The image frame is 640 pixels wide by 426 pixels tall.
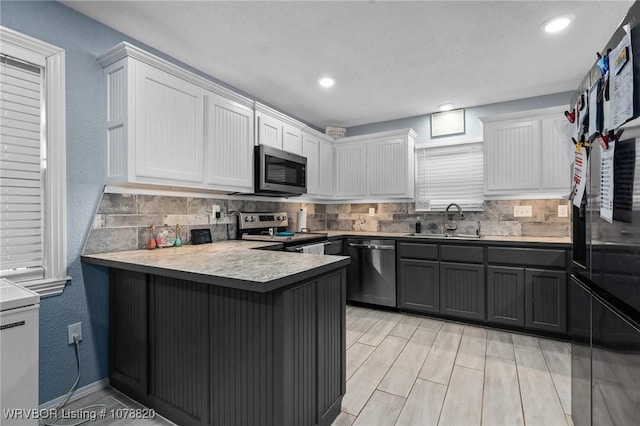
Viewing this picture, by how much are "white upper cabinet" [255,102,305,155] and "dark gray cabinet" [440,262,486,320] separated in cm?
216

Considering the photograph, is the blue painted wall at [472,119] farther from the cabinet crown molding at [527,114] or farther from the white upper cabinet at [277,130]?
the white upper cabinet at [277,130]

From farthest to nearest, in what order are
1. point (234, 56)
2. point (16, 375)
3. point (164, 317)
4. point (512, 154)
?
1. point (512, 154)
2. point (234, 56)
3. point (164, 317)
4. point (16, 375)

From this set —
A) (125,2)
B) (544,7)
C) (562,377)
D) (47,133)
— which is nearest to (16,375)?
(47,133)

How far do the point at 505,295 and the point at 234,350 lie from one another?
275 cm

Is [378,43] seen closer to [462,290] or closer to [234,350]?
[234,350]

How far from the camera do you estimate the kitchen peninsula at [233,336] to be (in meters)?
1.41

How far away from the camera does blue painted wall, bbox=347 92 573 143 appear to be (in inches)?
136

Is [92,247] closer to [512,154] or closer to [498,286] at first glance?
[498,286]

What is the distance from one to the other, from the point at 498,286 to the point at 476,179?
4.49ft

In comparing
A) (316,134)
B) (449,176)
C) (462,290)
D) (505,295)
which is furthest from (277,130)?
(505,295)

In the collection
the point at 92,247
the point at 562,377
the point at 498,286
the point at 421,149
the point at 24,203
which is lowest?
the point at 562,377

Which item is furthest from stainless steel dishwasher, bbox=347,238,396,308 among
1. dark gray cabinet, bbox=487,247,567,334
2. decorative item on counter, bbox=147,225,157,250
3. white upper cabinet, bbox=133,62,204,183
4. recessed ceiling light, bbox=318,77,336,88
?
decorative item on counter, bbox=147,225,157,250

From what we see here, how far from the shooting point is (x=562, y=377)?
224 centimetres

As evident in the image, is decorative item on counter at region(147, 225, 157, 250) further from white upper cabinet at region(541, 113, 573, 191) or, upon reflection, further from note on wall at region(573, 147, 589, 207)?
white upper cabinet at region(541, 113, 573, 191)
